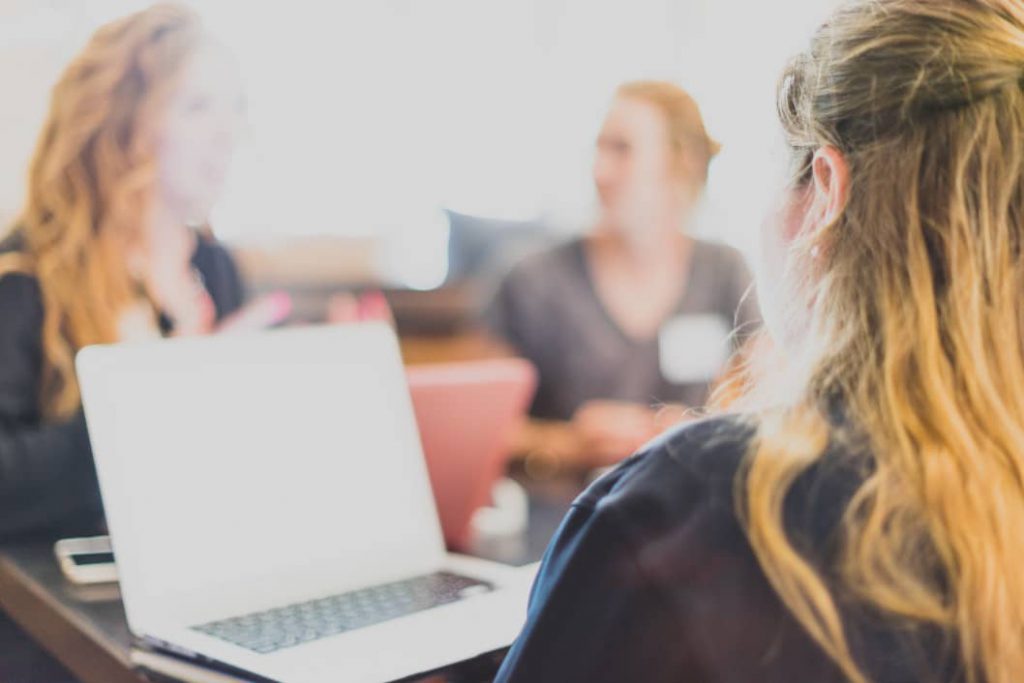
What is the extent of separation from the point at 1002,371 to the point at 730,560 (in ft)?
0.71

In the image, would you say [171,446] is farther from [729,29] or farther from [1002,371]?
[729,29]

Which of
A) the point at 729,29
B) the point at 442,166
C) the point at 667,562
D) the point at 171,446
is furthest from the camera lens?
the point at 729,29

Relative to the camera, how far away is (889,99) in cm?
73

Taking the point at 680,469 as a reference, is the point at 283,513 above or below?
below

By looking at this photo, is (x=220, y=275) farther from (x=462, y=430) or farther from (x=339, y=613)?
(x=339, y=613)

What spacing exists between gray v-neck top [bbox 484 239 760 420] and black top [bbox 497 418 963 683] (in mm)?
1489

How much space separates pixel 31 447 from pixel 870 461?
0.96 m

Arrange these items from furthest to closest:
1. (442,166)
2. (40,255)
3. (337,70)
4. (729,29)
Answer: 1. (729,29)
2. (442,166)
3. (337,70)
4. (40,255)

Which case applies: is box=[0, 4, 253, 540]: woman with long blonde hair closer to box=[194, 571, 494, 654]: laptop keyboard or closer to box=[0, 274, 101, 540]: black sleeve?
box=[0, 274, 101, 540]: black sleeve

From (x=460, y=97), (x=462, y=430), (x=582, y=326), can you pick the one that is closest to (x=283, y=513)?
(x=462, y=430)

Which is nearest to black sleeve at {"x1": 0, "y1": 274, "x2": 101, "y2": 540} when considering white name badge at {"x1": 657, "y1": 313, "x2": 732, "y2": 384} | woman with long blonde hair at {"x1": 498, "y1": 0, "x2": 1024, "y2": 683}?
woman with long blonde hair at {"x1": 498, "y1": 0, "x2": 1024, "y2": 683}

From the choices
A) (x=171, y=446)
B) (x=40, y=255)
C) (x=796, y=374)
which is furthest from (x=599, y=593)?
(x=40, y=255)

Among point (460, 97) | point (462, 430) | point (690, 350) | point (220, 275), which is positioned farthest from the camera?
point (460, 97)

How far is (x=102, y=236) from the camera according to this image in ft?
4.69
